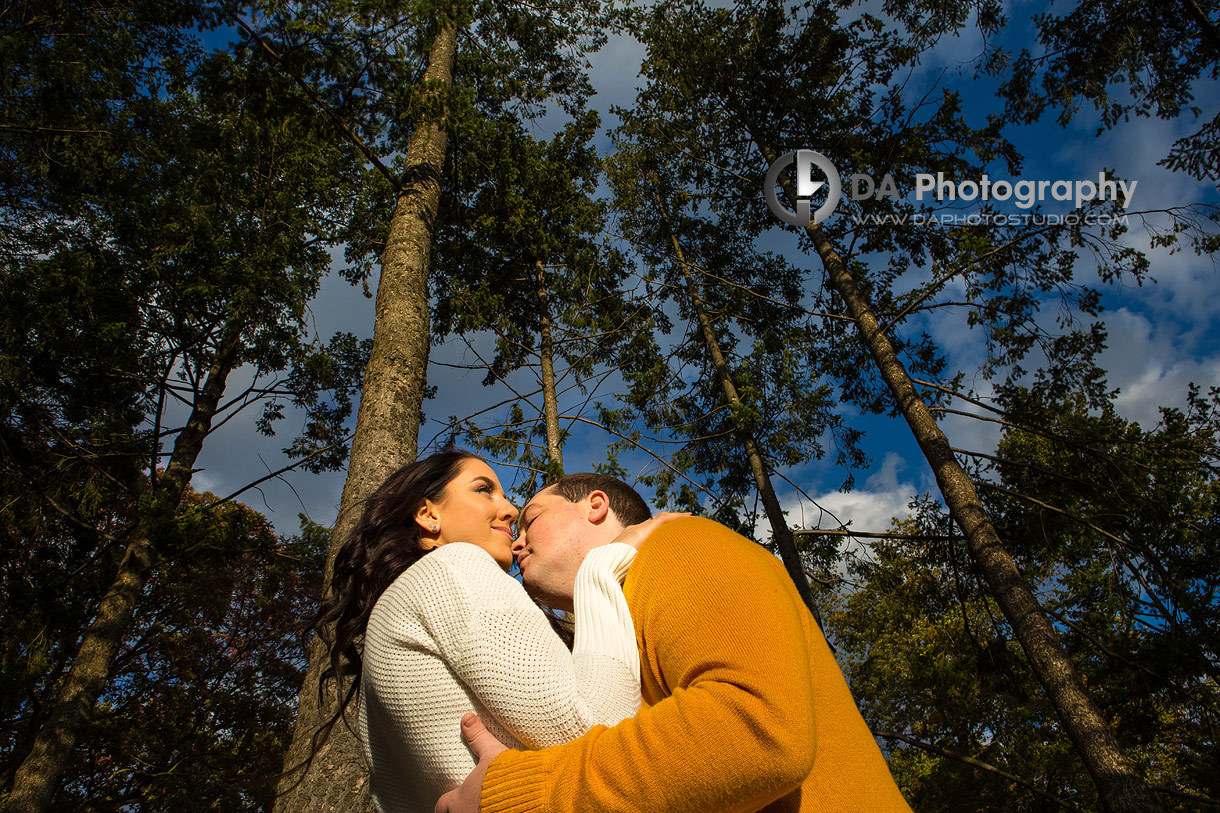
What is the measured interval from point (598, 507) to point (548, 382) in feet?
23.2

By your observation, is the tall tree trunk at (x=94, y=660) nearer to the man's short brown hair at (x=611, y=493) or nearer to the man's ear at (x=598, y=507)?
the man's short brown hair at (x=611, y=493)

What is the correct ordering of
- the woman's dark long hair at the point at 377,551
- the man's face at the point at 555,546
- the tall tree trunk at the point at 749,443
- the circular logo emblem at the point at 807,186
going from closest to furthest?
the woman's dark long hair at the point at 377,551, the man's face at the point at 555,546, the tall tree trunk at the point at 749,443, the circular logo emblem at the point at 807,186

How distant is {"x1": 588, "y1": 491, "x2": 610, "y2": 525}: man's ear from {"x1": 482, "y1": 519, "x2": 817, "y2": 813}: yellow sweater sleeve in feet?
2.38

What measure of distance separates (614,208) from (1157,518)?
999cm

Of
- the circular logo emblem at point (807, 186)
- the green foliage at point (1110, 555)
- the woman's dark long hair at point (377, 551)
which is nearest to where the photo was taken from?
the woman's dark long hair at point (377, 551)

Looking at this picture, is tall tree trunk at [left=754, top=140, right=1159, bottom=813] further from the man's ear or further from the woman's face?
the woman's face

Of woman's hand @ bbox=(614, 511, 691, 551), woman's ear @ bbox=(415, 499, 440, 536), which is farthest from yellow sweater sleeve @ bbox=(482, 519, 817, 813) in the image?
woman's ear @ bbox=(415, 499, 440, 536)

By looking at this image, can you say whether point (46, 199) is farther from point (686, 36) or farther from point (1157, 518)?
point (1157, 518)

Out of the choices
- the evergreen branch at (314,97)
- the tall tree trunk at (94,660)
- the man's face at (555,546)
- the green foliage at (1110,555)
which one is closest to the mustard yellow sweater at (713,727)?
the man's face at (555,546)

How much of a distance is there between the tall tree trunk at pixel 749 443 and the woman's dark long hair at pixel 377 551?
707cm

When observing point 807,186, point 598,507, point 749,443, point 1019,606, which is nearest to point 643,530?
point 598,507

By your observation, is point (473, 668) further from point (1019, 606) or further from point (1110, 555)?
point (1110, 555)

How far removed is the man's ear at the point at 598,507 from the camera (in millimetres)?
2084

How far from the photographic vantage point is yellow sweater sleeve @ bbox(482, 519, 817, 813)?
42.4 inches
